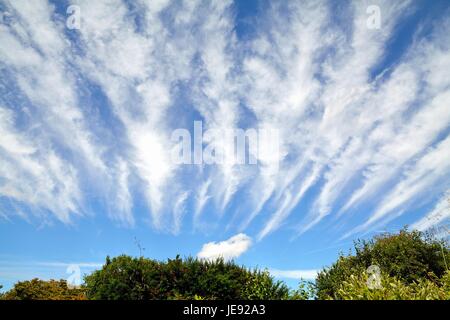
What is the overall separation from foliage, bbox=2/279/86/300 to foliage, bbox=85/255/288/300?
102cm

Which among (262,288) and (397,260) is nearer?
(262,288)

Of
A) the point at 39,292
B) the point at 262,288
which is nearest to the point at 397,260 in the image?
the point at 262,288

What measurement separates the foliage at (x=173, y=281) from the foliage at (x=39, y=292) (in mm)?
1025

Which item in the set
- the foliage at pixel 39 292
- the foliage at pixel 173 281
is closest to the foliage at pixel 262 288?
the foliage at pixel 173 281

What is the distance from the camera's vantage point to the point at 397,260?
90.5ft

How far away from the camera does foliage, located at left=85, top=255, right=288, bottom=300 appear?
16.6 m

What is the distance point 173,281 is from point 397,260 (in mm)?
18262

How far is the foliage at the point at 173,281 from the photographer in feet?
54.3

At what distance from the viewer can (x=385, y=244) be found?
28844mm

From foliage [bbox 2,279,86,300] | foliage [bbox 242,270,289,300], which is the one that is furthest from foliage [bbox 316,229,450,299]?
foliage [bbox 2,279,86,300]

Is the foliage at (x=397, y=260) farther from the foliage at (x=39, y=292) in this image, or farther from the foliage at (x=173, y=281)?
the foliage at (x=39, y=292)

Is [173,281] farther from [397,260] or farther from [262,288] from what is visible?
[397,260]
